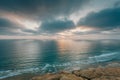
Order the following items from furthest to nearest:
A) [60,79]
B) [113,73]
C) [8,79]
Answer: [8,79] → [113,73] → [60,79]

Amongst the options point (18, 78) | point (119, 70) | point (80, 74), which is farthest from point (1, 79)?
point (119, 70)

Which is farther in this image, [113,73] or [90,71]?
[90,71]

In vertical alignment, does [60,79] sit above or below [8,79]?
above

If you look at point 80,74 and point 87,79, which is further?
point 80,74

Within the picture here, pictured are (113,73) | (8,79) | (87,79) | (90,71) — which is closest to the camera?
(87,79)

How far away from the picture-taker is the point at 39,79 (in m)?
43.3

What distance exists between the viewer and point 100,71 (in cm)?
4700

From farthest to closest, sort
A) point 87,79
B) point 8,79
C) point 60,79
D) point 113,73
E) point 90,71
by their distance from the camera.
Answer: point 8,79, point 90,71, point 113,73, point 87,79, point 60,79

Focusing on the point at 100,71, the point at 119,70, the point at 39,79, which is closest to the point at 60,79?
the point at 39,79

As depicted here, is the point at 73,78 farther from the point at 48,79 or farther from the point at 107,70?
the point at 107,70

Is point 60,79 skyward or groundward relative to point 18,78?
skyward

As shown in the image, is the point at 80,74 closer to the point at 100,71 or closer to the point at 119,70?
the point at 100,71

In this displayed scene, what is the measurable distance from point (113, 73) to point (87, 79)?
8.99m

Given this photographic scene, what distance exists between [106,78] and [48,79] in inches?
599
